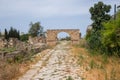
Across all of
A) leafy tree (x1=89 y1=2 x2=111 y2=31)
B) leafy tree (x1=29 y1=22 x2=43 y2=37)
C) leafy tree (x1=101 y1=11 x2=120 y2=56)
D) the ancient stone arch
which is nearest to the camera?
leafy tree (x1=101 y1=11 x2=120 y2=56)

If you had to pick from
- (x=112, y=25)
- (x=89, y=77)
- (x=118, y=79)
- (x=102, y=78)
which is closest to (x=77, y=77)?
(x=89, y=77)

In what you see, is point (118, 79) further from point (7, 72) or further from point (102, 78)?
point (7, 72)

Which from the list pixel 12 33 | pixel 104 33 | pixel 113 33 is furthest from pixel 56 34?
pixel 113 33

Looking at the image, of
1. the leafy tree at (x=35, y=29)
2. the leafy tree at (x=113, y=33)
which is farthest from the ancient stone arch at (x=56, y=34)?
the leafy tree at (x=113, y=33)

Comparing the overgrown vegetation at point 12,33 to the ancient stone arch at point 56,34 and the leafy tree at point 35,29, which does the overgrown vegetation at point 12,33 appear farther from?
the ancient stone arch at point 56,34

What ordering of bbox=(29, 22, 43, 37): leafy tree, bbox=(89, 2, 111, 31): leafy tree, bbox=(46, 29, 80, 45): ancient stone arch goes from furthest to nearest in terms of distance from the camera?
bbox=(29, 22, 43, 37): leafy tree, bbox=(46, 29, 80, 45): ancient stone arch, bbox=(89, 2, 111, 31): leafy tree

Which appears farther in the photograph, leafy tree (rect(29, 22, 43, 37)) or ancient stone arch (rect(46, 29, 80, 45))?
leafy tree (rect(29, 22, 43, 37))

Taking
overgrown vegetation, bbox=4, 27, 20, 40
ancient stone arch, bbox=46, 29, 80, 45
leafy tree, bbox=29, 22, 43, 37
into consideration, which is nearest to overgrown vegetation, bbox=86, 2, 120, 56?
ancient stone arch, bbox=46, 29, 80, 45

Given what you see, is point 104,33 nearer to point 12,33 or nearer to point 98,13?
point 98,13

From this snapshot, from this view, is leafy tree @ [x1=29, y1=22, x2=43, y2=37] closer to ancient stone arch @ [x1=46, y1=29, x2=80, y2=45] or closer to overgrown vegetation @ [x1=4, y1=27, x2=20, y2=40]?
overgrown vegetation @ [x1=4, y1=27, x2=20, y2=40]

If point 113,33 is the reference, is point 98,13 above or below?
above

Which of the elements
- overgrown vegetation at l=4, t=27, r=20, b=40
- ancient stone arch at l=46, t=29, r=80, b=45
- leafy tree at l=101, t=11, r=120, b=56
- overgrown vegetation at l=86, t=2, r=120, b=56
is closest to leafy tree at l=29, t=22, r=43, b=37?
overgrown vegetation at l=4, t=27, r=20, b=40

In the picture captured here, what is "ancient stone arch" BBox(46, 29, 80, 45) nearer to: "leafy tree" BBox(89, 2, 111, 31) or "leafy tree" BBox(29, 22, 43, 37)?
"leafy tree" BBox(89, 2, 111, 31)

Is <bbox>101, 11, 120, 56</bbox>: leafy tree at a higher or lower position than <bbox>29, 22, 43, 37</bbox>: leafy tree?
lower
